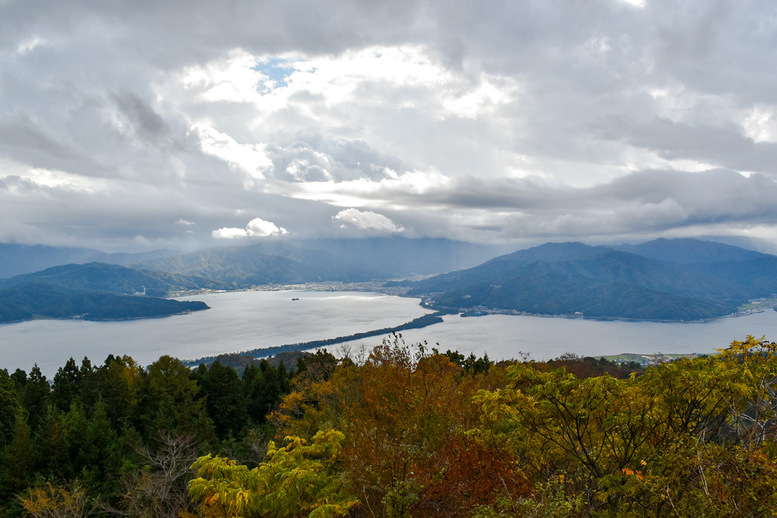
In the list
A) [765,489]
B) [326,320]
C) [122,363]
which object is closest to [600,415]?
[765,489]

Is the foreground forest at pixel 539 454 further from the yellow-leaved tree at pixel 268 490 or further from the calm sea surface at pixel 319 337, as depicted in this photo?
the calm sea surface at pixel 319 337

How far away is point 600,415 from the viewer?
22.8 ft

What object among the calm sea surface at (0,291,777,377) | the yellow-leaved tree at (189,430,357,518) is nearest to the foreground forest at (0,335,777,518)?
the yellow-leaved tree at (189,430,357,518)

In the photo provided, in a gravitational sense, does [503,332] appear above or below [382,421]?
below

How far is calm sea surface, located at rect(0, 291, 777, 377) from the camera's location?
420ft

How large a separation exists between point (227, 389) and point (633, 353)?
12657 centimetres

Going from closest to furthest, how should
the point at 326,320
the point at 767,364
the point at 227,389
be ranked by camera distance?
1. the point at 767,364
2. the point at 227,389
3. the point at 326,320

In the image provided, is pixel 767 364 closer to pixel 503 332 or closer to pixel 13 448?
pixel 13 448

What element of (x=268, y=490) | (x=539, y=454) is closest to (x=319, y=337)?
(x=268, y=490)

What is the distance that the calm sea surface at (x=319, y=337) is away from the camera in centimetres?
12794

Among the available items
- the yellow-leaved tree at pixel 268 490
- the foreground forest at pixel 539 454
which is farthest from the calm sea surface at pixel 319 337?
the yellow-leaved tree at pixel 268 490

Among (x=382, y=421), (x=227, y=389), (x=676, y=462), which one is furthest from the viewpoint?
(x=227, y=389)

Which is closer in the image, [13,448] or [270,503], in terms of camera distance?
[270,503]

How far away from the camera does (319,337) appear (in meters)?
148
